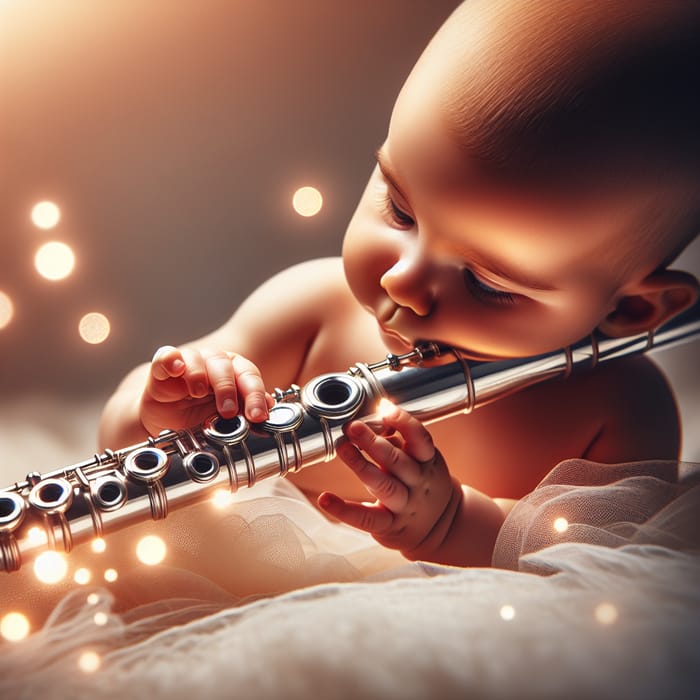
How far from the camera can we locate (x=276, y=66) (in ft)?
2.55

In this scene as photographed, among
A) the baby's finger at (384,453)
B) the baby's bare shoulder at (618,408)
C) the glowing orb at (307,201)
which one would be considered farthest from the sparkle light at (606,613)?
the glowing orb at (307,201)

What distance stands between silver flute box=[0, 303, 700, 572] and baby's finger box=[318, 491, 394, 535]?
0.10ft

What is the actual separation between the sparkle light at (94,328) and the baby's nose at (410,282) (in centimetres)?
Answer: 39

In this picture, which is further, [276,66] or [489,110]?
[276,66]

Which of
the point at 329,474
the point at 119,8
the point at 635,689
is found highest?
the point at 119,8

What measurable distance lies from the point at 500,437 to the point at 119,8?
53 centimetres

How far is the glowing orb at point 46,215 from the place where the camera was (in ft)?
2.52

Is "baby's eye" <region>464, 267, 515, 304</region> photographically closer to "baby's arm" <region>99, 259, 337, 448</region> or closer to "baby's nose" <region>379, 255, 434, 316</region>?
"baby's nose" <region>379, 255, 434, 316</region>

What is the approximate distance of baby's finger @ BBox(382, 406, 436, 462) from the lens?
1.85ft

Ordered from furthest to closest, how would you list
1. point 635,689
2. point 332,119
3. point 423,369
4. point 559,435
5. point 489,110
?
point 332,119 → point 559,435 → point 423,369 → point 489,110 → point 635,689

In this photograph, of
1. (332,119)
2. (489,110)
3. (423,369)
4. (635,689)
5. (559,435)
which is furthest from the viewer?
(332,119)

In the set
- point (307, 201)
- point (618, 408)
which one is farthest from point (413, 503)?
point (307, 201)

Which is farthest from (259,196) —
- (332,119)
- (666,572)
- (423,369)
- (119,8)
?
(666,572)

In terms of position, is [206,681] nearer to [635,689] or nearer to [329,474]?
[635,689]
